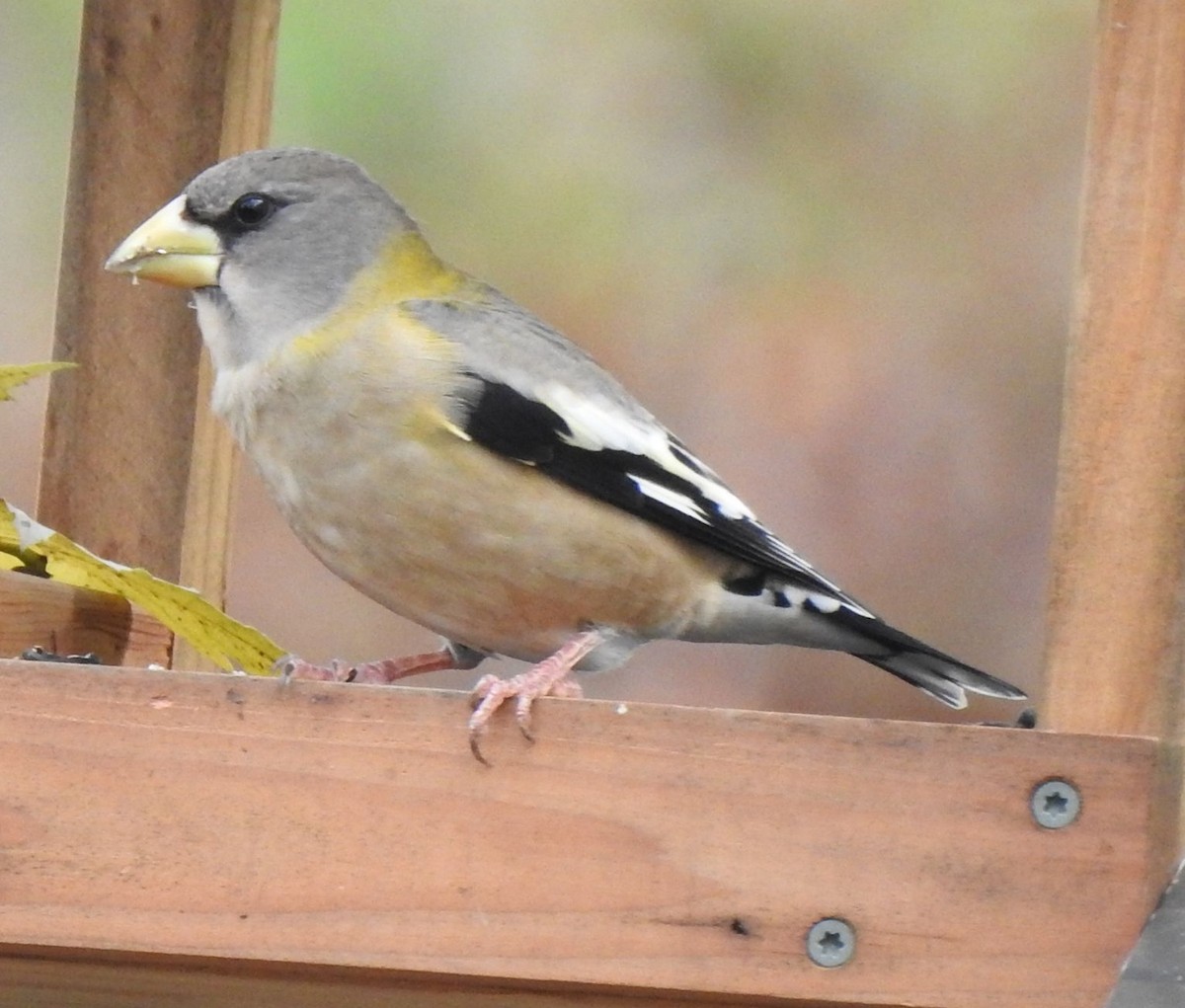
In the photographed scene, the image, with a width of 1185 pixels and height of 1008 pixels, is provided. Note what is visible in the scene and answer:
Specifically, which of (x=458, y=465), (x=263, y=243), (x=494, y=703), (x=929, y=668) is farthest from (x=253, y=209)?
(x=494, y=703)

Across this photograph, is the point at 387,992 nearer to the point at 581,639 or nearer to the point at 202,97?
the point at 581,639

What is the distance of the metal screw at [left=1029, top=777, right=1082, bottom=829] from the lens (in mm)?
1777

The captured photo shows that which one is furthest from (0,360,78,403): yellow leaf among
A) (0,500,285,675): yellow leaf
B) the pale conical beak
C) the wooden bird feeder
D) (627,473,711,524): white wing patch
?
(627,473,711,524): white wing patch

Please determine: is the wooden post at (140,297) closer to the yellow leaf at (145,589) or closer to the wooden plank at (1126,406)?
the yellow leaf at (145,589)

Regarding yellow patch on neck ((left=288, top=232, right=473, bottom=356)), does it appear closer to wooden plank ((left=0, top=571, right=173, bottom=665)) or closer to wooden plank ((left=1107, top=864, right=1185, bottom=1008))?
wooden plank ((left=0, top=571, right=173, bottom=665))

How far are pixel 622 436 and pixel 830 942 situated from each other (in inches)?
39.7

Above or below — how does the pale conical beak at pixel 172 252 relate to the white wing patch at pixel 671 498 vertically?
above

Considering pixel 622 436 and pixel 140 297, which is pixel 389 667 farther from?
pixel 140 297

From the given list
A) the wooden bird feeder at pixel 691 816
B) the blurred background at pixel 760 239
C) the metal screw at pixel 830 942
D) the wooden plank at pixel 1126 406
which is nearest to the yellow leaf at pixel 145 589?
the wooden bird feeder at pixel 691 816

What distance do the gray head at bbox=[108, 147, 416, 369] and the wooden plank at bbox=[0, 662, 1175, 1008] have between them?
0.91 meters

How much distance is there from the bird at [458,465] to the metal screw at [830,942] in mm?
535

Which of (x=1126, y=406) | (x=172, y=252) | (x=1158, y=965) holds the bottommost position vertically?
(x=1158, y=965)

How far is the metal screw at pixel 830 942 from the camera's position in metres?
1.77

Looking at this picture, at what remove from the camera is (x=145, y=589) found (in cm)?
230
